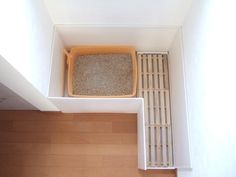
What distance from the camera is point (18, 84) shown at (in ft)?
3.51

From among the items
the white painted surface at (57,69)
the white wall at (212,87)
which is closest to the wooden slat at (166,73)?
the white wall at (212,87)

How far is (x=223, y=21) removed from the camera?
878 mm

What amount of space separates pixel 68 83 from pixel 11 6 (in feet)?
2.78

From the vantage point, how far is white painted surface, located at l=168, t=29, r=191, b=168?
1334 mm

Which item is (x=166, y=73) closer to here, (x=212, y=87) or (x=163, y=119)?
(x=163, y=119)

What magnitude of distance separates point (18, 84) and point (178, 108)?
0.89m

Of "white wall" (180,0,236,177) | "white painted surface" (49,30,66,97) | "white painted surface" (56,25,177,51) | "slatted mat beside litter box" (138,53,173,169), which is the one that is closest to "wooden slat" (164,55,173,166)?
"slatted mat beside litter box" (138,53,173,169)

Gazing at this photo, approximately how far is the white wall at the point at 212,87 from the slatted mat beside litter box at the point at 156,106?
1.18 ft

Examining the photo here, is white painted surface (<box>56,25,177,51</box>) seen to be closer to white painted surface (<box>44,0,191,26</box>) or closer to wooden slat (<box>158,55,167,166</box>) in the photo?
white painted surface (<box>44,0,191,26</box>)

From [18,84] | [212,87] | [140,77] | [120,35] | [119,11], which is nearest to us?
[212,87]

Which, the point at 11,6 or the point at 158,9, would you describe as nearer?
the point at 11,6

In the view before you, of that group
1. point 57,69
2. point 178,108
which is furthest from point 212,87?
point 57,69

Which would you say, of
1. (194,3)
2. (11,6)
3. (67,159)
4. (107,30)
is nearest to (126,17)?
(107,30)

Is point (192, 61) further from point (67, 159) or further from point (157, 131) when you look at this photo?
point (67, 159)
